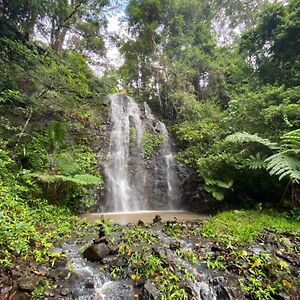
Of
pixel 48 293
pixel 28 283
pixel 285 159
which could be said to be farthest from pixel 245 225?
pixel 28 283

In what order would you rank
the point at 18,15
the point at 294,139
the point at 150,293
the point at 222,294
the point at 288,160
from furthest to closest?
the point at 18,15 → the point at 294,139 → the point at 288,160 → the point at 222,294 → the point at 150,293

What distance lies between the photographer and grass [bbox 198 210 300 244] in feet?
14.8

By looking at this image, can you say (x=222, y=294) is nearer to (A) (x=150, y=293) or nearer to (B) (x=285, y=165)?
(A) (x=150, y=293)

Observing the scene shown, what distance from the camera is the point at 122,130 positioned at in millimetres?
11633

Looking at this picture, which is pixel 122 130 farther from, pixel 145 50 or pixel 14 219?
pixel 14 219

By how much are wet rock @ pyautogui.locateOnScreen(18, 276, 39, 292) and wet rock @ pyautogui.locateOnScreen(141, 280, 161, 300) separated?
4.19 ft

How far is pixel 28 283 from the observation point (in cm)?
288

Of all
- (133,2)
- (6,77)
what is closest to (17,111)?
(6,77)

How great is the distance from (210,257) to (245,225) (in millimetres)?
1752

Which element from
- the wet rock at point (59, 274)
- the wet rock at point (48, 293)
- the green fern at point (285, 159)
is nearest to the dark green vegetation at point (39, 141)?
the wet rock at point (59, 274)

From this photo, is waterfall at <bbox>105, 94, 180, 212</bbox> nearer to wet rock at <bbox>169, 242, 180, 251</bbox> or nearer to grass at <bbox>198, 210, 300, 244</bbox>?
grass at <bbox>198, 210, 300, 244</bbox>

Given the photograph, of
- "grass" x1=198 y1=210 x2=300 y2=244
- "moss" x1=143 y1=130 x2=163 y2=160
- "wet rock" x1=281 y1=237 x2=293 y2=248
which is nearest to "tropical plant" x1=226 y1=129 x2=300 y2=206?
"grass" x1=198 y1=210 x2=300 y2=244

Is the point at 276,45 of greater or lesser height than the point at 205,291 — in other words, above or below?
above

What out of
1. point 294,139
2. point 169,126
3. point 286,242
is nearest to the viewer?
point 286,242
